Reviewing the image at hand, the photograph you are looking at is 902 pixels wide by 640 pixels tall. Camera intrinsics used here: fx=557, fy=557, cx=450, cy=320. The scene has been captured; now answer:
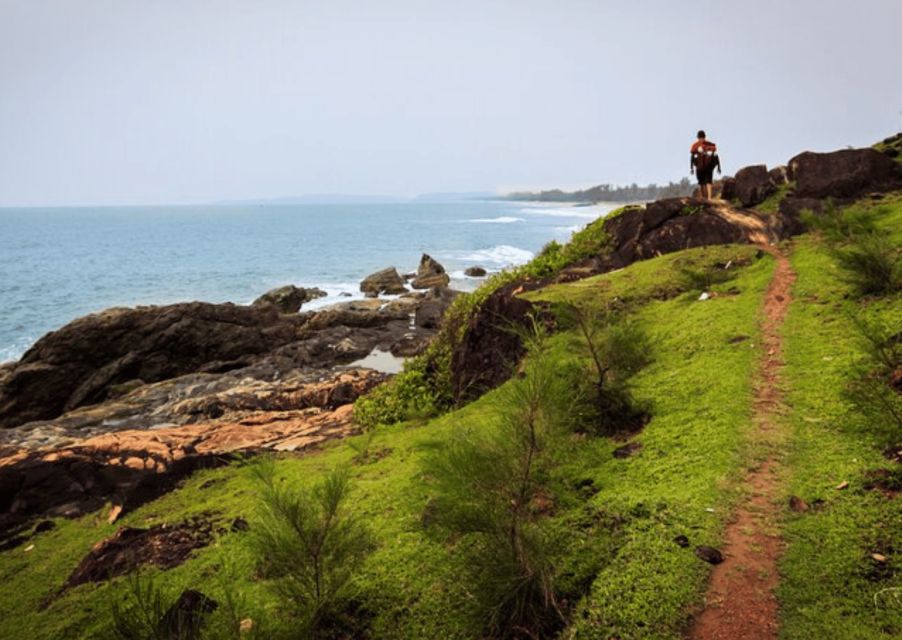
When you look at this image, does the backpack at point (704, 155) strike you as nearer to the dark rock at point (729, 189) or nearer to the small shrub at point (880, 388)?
the dark rock at point (729, 189)

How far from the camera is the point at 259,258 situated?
75.8 meters

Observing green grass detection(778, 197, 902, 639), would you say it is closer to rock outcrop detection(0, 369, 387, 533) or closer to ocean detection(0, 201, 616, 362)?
rock outcrop detection(0, 369, 387, 533)

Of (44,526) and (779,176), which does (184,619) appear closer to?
(44,526)

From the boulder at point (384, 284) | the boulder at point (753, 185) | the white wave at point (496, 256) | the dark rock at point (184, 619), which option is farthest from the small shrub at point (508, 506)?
the white wave at point (496, 256)

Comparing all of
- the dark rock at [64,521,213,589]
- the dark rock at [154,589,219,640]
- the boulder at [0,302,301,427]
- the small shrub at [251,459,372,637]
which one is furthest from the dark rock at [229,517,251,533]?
the boulder at [0,302,301,427]

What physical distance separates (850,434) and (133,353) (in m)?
25.8

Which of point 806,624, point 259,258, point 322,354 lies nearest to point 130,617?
point 806,624

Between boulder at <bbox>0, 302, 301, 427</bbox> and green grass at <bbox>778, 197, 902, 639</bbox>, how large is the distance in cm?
2199

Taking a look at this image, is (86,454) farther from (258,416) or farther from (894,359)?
(894,359)

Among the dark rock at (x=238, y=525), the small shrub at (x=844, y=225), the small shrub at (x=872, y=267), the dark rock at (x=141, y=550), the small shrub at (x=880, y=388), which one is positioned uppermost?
the small shrub at (x=844, y=225)

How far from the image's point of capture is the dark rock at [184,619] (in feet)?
11.5

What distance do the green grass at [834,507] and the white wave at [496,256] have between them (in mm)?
50690

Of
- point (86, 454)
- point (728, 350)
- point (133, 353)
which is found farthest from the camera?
point (133, 353)

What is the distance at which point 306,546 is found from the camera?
15.1ft
